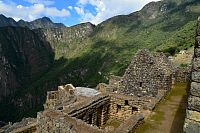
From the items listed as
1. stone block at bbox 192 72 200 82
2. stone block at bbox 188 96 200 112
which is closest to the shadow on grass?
stone block at bbox 188 96 200 112

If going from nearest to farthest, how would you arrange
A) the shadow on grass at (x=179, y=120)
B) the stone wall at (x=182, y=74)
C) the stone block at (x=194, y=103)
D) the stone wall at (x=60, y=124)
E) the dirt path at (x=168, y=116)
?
the stone block at (x=194, y=103), the stone wall at (x=60, y=124), the shadow on grass at (x=179, y=120), the dirt path at (x=168, y=116), the stone wall at (x=182, y=74)

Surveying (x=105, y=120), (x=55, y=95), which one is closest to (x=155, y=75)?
(x=105, y=120)

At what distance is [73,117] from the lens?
13711mm

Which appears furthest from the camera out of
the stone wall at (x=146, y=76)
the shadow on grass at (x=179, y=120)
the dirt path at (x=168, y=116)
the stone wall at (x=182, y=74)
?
the stone wall at (x=182, y=74)

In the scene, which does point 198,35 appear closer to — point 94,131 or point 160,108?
point 94,131

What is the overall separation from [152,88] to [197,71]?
12874 mm

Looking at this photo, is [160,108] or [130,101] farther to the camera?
[130,101]

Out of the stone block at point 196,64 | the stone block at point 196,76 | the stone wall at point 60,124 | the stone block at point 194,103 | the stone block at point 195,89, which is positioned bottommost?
the stone wall at point 60,124

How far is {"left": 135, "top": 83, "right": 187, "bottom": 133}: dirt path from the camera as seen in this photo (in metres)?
13.2

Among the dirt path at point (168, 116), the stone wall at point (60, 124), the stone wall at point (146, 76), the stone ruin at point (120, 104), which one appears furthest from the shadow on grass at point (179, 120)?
the stone wall at point (60, 124)

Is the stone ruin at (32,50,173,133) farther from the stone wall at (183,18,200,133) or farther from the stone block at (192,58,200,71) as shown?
the stone block at (192,58,200,71)

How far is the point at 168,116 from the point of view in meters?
15.0

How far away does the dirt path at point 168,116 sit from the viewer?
1323 cm

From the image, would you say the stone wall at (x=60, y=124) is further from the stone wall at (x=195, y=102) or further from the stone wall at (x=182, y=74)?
the stone wall at (x=182, y=74)
